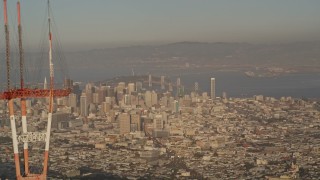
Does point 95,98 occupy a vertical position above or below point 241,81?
below

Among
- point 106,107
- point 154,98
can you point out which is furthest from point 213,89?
point 106,107

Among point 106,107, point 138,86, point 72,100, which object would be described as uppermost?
point 138,86

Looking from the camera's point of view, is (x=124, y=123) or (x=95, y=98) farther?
(x=95, y=98)

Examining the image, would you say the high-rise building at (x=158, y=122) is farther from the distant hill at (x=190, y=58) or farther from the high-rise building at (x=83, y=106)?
the distant hill at (x=190, y=58)

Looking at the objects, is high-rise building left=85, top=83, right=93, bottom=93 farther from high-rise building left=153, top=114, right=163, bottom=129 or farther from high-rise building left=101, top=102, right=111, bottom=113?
high-rise building left=153, top=114, right=163, bottom=129

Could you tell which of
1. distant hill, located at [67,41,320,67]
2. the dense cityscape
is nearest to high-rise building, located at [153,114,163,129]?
the dense cityscape

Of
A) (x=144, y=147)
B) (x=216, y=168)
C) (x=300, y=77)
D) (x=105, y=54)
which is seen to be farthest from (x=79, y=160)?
(x=105, y=54)

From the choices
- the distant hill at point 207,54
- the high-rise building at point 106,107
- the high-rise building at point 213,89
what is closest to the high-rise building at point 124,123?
the high-rise building at point 106,107

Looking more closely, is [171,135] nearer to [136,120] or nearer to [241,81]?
[136,120]
